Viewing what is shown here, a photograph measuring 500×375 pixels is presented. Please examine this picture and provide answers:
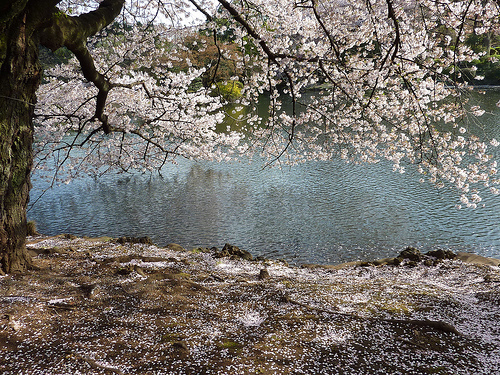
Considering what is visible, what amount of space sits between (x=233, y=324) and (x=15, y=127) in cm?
314

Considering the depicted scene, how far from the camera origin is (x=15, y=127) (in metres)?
3.98

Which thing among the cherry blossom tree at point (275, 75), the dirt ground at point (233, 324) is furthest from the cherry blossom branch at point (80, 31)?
the dirt ground at point (233, 324)

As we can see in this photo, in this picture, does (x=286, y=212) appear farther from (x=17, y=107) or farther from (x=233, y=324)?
(x=17, y=107)

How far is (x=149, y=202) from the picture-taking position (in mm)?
12289

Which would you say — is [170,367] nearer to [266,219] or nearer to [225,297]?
[225,297]

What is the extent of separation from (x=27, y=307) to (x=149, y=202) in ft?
30.5

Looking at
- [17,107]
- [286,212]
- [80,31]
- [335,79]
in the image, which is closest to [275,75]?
[335,79]

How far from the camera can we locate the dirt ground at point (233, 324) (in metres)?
2.53

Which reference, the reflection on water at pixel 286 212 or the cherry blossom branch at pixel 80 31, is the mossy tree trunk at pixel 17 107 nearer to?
the cherry blossom branch at pixel 80 31

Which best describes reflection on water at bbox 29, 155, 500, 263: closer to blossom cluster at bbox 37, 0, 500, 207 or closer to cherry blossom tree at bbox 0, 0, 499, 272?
blossom cluster at bbox 37, 0, 500, 207

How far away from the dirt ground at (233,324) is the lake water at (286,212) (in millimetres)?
3763

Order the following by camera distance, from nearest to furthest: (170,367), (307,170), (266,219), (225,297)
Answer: (170,367)
(225,297)
(266,219)
(307,170)

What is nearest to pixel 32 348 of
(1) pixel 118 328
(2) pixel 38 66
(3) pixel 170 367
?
(1) pixel 118 328

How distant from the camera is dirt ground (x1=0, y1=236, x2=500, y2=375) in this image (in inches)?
99.5
